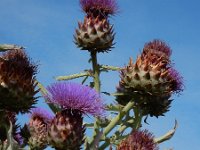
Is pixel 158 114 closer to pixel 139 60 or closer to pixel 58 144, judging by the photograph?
pixel 139 60

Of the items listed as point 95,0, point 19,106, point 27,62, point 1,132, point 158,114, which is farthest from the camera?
point 95,0

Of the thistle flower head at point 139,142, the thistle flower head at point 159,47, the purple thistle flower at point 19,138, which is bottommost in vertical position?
the thistle flower head at point 139,142

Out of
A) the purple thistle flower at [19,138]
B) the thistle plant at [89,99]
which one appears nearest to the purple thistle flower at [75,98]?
the thistle plant at [89,99]

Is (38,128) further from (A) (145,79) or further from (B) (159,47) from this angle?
(A) (145,79)

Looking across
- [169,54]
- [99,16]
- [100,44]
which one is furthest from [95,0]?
[169,54]

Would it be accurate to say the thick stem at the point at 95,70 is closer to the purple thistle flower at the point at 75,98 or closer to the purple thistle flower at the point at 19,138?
the purple thistle flower at the point at 75,98

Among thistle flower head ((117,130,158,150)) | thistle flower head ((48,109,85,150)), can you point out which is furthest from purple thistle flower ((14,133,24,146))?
thistle flower head ((117,130,158,150))

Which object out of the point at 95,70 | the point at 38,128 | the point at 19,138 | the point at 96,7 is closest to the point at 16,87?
the point at 95,70
